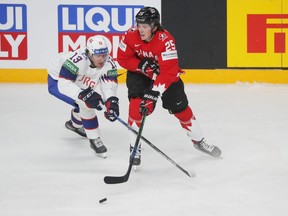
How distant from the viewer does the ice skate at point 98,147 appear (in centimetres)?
434

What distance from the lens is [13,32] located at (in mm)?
7145

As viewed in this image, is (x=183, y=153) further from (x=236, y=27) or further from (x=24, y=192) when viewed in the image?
(x=236, y=27)

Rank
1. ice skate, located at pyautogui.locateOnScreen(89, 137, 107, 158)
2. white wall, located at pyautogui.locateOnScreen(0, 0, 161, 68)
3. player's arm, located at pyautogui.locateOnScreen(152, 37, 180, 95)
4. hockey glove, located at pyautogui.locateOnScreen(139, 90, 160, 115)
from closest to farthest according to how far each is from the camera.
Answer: hockey glove, located at pyautogui.locateOnScreen(139, 90, 160, 115), player's arm, located at pyautogui.locateOnScreen(152, 37, 180, 95), ice skate, located at pyautogui.locateOnScreen(89, 137, 107, 158), white wall, located at pyautogui.locateOnScreen(0, 0, 161, 68)

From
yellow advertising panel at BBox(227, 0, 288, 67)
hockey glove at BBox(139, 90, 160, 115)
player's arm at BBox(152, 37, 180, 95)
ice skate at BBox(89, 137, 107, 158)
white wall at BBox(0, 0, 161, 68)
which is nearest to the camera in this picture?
hockey glove at BBox(139, 90, 160, 115)

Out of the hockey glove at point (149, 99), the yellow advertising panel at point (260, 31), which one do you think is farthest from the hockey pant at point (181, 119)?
the yellow advertising panel at point (260, 31)

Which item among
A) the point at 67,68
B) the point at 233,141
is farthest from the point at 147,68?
the point at 233,141

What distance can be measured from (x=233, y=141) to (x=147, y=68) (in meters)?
0.92

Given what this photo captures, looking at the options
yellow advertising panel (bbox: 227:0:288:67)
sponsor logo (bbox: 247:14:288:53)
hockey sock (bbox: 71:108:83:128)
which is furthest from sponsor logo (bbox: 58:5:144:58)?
hockey sock (bbox: 71:108:83:128)

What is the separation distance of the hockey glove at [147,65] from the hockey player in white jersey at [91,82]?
0.22 m

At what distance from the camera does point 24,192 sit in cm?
355

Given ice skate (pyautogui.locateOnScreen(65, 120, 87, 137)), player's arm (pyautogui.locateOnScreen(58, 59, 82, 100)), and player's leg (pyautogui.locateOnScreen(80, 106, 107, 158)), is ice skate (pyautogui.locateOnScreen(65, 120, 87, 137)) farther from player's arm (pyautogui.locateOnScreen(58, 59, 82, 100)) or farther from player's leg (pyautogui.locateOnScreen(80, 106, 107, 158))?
player's arm (pyautogui.locateOnScreen(58, 59, 82, 100))

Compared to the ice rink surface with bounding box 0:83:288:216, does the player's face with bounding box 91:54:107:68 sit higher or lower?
higher

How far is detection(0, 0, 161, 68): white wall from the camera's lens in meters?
7.10

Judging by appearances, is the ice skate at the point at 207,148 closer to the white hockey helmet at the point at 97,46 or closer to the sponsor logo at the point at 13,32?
the white hockey helmet at the point at 97,46
